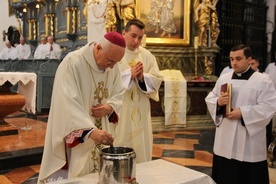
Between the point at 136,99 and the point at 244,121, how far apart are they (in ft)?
3.76

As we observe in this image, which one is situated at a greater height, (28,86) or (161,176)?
(28,86)

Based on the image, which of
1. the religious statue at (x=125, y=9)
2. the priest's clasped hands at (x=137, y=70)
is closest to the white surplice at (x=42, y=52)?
the religious statue at (x=125, y=9)

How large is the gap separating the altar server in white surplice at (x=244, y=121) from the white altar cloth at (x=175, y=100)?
379cm

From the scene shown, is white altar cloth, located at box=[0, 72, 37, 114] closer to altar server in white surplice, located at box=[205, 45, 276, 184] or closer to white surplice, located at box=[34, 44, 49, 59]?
altar server in white surplice, located at box=[205, 45, 276, 184]

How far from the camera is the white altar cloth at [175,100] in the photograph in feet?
24.0

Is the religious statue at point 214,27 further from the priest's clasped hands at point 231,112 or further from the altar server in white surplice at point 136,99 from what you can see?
the priest's clasped hands at point 231,112

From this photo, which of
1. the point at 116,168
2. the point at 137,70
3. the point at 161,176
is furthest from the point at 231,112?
the point at 116,168

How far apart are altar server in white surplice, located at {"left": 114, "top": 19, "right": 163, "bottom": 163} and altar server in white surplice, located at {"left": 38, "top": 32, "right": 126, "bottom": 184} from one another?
1.12 m

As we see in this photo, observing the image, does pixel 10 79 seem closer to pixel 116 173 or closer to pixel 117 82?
pixel 117 82

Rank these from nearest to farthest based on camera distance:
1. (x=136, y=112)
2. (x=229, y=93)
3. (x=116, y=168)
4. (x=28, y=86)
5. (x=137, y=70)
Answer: (x=116, y=168), (x=229, y=93), (x=137, y=70), (x=136, y=112), (x=28, y=86)

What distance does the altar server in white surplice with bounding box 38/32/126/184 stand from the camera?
2029 mm

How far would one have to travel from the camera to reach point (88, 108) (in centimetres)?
227

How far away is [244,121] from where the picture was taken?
10.9 ft

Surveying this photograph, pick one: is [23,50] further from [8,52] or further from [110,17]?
[110,17]
